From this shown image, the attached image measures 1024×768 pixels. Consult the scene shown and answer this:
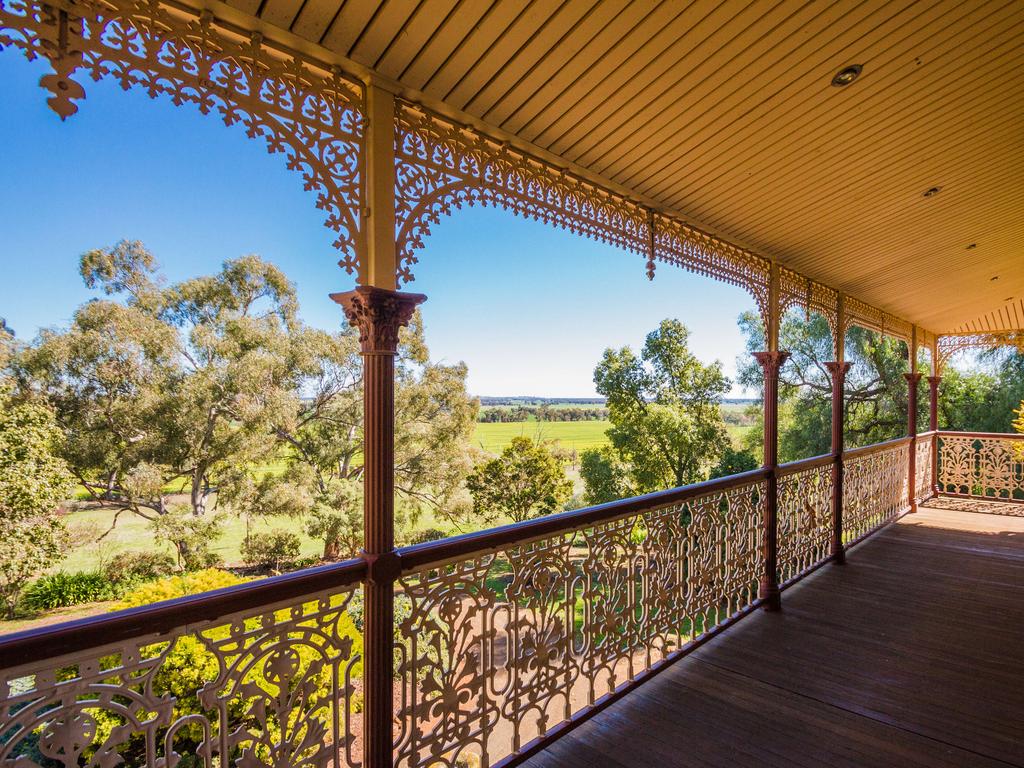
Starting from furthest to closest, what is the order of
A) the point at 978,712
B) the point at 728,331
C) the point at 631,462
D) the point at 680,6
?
the point at 728,331 → the point at 631,462 → the point at 978,712 → the point at 680,6

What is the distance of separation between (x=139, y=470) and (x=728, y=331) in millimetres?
28782

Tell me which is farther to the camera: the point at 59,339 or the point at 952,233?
the point at 59,339

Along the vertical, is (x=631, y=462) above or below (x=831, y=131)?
below

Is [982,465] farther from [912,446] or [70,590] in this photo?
[70,590]

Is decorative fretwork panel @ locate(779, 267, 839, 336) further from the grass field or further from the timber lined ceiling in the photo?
the grass field

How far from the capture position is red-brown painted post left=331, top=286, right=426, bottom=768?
1.95m

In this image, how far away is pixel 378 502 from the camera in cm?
200

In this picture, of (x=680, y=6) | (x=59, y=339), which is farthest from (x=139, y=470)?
(x=680, y=6)

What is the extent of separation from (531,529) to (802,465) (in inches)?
134

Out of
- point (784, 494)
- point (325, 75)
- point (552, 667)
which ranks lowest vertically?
point (552, 667)

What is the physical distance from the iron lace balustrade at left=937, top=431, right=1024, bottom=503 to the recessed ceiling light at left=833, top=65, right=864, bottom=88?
8.24 metres

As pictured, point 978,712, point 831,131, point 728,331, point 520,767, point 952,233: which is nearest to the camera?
point 520,767

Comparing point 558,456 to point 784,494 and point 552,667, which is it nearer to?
point 784,494

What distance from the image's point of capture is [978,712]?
276cm
